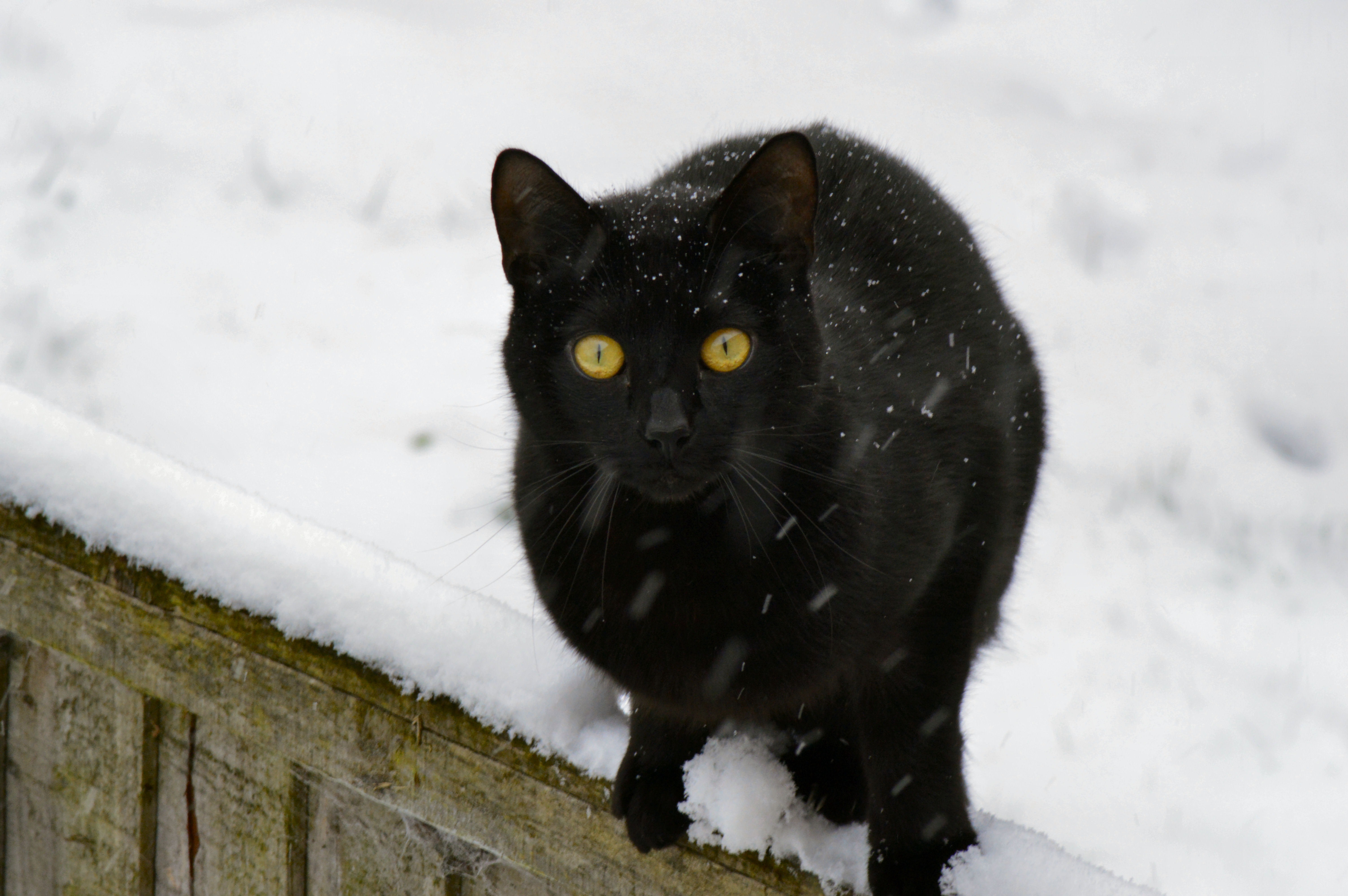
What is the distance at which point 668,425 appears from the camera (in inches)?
44.4

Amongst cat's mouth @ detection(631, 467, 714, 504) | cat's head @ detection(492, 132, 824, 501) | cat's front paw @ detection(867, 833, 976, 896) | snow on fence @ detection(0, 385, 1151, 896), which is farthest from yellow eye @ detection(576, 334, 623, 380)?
cat's front paw @ detection(867, 833, 976, 896)

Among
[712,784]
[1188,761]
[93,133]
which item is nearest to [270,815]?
[712,784]

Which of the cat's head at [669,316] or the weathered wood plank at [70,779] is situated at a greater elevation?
the cat's head at [669,316]

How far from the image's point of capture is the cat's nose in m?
1.13

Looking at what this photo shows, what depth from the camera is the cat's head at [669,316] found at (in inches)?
46.8

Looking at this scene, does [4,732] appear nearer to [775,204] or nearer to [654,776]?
[654,776]

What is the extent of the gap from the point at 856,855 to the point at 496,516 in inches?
23.8

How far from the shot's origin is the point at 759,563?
1.26m

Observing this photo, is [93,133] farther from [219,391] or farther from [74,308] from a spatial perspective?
[219,391]

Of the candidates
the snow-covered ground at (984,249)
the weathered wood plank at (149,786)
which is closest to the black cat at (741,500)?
the snow-covered ground at (984,249)

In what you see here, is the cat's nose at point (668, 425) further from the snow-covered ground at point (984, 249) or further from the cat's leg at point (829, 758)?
the snow-covered ground at point (984, 249)

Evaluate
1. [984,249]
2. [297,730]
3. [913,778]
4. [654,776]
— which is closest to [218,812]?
[297,730]

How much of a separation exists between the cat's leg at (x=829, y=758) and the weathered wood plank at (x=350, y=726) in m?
0.26

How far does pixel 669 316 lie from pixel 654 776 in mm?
503
